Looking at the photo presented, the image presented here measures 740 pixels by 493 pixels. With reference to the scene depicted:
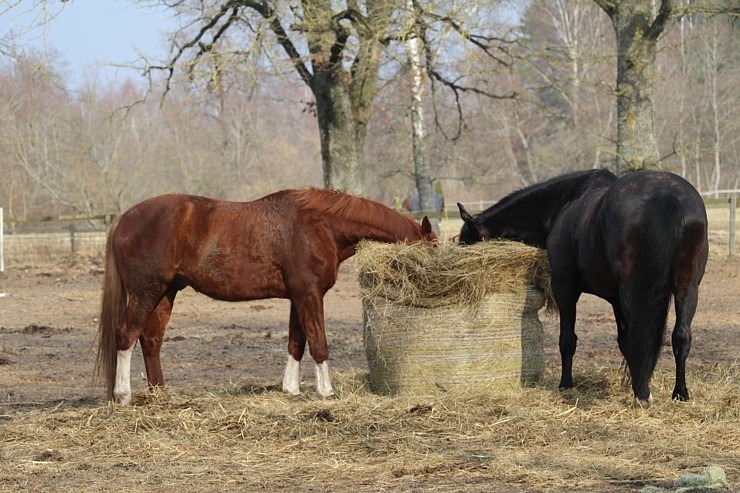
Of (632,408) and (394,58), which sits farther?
(394,58)

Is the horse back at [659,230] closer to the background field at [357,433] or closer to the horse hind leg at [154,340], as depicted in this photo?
the background field at [357,433]

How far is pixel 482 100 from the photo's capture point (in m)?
40.9

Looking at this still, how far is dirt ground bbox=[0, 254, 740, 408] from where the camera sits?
7648mm

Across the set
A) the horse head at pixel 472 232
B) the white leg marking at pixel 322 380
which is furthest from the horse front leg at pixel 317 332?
the horse head at pixel 472 232

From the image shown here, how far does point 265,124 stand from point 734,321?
46.8 m

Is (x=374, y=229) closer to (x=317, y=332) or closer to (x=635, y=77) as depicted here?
(x=317, y=332)

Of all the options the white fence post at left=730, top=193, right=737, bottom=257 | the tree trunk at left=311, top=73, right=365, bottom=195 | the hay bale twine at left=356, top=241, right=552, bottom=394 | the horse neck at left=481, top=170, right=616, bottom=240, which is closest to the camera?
the hay bale twine at left=356, top=241, right=552, bottom=394

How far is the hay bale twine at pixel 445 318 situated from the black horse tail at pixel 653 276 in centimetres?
96

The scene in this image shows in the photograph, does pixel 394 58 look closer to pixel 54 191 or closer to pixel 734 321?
pixel 734 321

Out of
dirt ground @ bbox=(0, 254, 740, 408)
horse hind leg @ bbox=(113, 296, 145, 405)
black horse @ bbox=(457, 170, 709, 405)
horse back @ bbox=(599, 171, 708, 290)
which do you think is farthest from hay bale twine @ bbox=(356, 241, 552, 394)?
horse hind leg @ bbox=(113, 296, 145, 405)

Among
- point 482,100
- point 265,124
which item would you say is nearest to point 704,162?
point 482,100

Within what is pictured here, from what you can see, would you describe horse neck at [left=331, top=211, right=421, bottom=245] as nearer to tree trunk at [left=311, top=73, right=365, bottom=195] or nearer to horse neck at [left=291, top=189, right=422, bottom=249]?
horse neck at [left=291, top=189, right=422, bottom=249]

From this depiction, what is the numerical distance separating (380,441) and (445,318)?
4.69ft

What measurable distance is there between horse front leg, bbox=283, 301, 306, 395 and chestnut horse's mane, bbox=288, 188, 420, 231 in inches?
29.4
